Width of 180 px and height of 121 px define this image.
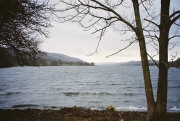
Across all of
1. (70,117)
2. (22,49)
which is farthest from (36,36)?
(70,117)

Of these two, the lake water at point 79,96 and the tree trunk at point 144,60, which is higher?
→ the tree trunk at point 144,60

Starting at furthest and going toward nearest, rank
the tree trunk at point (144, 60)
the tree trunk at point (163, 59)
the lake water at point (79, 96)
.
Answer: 1. the lake water at point (79, 96)
2. the tree trunk at point (144, 60)
3. the tree trunk at point (163, 59)

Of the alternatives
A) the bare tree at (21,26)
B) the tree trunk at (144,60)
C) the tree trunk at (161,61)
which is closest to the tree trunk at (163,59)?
the tree trunk at (161,61)

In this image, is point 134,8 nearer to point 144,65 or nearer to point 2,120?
point 144,65

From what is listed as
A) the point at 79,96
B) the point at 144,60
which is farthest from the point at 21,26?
the point at 79,96

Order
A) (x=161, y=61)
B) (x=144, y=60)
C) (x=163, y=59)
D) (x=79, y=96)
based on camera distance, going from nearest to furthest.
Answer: (x=161, y=61) → (x=163, y=59) → (x=144, y=60) → (x=79, y=96)

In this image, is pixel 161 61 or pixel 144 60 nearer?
→ pixel 161 61

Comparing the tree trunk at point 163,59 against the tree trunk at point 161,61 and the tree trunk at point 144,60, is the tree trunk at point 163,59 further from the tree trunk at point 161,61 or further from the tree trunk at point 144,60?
the tree trunk at point 144,60

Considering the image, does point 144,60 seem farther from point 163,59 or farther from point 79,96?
point 79,96

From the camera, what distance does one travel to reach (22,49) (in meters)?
13.7

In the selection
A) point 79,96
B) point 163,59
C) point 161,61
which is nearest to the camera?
point 161,61

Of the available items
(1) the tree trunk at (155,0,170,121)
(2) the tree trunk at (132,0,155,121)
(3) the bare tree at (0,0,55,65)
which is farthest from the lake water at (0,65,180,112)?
(3) the bare tree at (0,0,55,65)

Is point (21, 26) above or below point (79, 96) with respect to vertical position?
above

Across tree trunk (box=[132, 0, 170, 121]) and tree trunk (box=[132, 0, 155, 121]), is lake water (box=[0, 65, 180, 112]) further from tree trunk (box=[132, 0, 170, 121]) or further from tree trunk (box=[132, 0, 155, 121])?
tree trunk (box=[132, 0, 155, 121])
